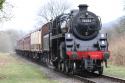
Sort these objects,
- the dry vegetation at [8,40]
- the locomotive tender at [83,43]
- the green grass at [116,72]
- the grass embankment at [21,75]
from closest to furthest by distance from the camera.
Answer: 1. the grass embankment at [21,75]
2. the locomotive tender at [83,43]
3. the green grass at [116,72]
4. the dry vegetation at [8,40]

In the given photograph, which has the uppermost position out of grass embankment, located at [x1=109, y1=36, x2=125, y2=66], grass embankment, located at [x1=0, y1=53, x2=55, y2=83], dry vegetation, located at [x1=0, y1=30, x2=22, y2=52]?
dry vegetation, located at [x1=0, y1=30, x2=22, y2=52]

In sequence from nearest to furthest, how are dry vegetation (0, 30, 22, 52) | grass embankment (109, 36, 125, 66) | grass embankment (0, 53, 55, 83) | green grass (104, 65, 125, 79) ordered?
grass embankment (0, 53, 55, 83) < green grass (104, 65, 125, 79) < grass embankment (109, 36, 125, 66) < dry vegetation (0, 30, 22, 52)

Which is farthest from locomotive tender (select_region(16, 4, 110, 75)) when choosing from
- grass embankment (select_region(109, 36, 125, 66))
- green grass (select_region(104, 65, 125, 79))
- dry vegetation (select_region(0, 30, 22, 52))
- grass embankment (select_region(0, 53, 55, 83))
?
dry vegetation (select_region(0, 30, 22, 52))

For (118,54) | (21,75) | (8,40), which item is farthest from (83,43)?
(8,40)

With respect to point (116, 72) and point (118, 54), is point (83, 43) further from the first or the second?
point (118, 54)

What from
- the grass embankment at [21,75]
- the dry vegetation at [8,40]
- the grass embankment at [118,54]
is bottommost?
the grass embankment at [21,75]

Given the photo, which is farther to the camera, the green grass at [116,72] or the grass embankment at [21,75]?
the green grass at [116,72]

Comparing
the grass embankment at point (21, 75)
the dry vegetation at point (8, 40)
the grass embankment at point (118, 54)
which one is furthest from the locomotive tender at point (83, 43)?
the dry vegetation at point (8, 40)

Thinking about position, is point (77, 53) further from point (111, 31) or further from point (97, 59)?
point (111, 31)

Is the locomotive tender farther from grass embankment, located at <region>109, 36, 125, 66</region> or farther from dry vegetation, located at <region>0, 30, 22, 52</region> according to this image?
dry vegetation, located at <region>0, 30, 22, 52</region>

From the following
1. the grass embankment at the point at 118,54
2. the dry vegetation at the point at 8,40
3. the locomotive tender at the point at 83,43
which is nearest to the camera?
the locomotive tender at the point at 83,43

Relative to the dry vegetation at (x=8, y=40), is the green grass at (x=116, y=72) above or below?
below

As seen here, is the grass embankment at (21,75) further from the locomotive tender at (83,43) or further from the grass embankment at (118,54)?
the grass embankment at (118,54)

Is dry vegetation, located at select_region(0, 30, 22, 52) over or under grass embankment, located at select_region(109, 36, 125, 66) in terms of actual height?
over
